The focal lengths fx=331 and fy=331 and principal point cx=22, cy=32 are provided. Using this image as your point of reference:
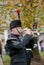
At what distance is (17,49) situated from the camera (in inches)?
272

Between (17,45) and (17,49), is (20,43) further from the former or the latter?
(17,49)

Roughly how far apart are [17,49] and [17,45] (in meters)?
0.13

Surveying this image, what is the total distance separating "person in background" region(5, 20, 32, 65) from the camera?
677 cm

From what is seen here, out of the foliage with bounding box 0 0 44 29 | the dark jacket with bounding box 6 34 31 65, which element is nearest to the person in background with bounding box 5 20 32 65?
the dark jacket with bounding box 6 34 31 65

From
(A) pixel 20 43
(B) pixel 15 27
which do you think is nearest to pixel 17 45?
(A) pixel 20 43

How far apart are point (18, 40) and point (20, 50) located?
0.73 feet

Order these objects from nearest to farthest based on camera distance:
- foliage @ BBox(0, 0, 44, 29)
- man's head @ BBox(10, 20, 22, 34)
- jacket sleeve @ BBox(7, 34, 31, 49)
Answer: jacket sleeve @ BBox(7, 34, 31, 49), man's head @ BBox(10, 20, 22, 34), foliage @ BBox(0, 0, 44, 29)

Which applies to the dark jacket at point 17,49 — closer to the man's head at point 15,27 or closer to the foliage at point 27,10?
the man's head at point 15,27

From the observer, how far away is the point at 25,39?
22.0 ft

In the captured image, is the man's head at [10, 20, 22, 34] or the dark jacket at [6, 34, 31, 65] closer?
the dark jacket at [6, 34, 31, 65]

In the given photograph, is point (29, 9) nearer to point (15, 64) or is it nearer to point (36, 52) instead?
point (36, 52)

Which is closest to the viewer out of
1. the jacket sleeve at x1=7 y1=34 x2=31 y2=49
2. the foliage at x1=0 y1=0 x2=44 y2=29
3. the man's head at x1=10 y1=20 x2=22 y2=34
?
the jacket sleeve at x1=7 y1=34 x2=31 y2=49

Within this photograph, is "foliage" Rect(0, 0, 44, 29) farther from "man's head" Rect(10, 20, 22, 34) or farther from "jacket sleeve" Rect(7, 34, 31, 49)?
"jacket sleeve" Rect(7, 34, 31, 49)

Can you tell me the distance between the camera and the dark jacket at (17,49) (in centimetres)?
674
